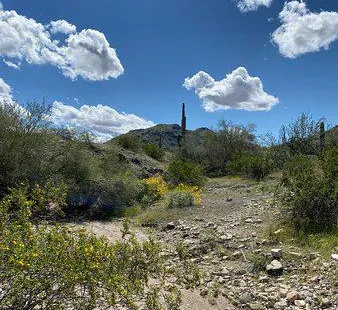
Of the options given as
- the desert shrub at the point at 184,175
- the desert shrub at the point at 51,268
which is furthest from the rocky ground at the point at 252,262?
the desert shrub at the point at 184,175

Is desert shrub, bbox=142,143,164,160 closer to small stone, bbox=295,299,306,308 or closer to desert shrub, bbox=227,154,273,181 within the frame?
desert shrub, bbox=227,154,273,181

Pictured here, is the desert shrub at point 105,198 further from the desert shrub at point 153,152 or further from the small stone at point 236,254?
the desert shrub at point 153,152

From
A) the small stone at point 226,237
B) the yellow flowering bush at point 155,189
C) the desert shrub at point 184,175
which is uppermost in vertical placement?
the desert shrub at point 184,175

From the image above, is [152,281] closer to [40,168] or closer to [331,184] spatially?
[331,184]

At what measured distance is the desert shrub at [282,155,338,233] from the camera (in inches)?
291

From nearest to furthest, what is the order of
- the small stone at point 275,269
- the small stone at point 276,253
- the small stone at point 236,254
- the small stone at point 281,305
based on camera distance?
the small stone at point 281,305, the small stone at point 275,269, the small stone at point 276,253, the small stone at point 236,254

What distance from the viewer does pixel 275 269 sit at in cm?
593

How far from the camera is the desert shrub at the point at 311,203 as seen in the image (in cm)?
740

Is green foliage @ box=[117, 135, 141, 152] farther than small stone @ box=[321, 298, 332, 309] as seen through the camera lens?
Yes

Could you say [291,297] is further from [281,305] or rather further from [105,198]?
[105,198]

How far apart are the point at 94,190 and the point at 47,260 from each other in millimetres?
9038

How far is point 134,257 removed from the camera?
3643mm

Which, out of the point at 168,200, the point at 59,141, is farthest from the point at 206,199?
the point at 59,141

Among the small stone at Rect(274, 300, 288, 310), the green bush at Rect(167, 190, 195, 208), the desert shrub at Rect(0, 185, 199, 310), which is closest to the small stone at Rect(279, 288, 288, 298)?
the small stone at Rect(274, 300, 288, 310)
